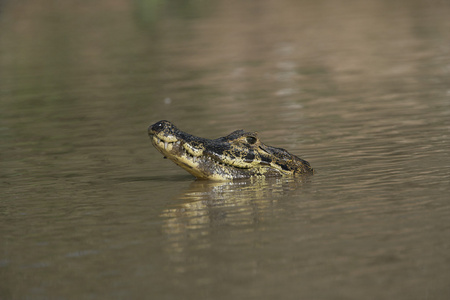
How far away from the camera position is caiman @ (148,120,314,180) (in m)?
9.38

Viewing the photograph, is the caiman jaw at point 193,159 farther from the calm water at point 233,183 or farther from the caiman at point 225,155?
the calm water at point 233,183

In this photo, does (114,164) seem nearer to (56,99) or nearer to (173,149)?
(173,149)

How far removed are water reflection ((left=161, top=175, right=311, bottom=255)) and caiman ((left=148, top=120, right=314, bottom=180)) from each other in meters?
0.13

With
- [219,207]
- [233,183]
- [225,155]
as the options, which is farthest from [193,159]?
[219,207]

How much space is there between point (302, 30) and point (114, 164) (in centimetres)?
2012

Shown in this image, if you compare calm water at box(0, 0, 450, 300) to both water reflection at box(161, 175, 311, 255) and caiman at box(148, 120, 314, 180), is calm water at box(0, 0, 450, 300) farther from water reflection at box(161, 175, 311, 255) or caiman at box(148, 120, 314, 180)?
caiman at box(148, 120, 314, 180)

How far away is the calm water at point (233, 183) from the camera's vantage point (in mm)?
6066

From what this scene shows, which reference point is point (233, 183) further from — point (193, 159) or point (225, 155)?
point (193, 159)

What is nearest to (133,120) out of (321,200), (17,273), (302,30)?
(321,200)

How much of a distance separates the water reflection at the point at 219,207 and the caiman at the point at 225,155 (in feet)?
0.43

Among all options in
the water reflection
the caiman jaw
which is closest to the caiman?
the caiman jaw

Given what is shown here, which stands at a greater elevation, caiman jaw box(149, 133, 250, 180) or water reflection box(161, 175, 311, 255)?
caiman jaw box(149, 133, 250, 180)

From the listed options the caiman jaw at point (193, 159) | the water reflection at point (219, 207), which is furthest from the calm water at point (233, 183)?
the caiman jaw at point (193, 159)

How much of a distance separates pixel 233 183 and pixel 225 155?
1.03 feet
